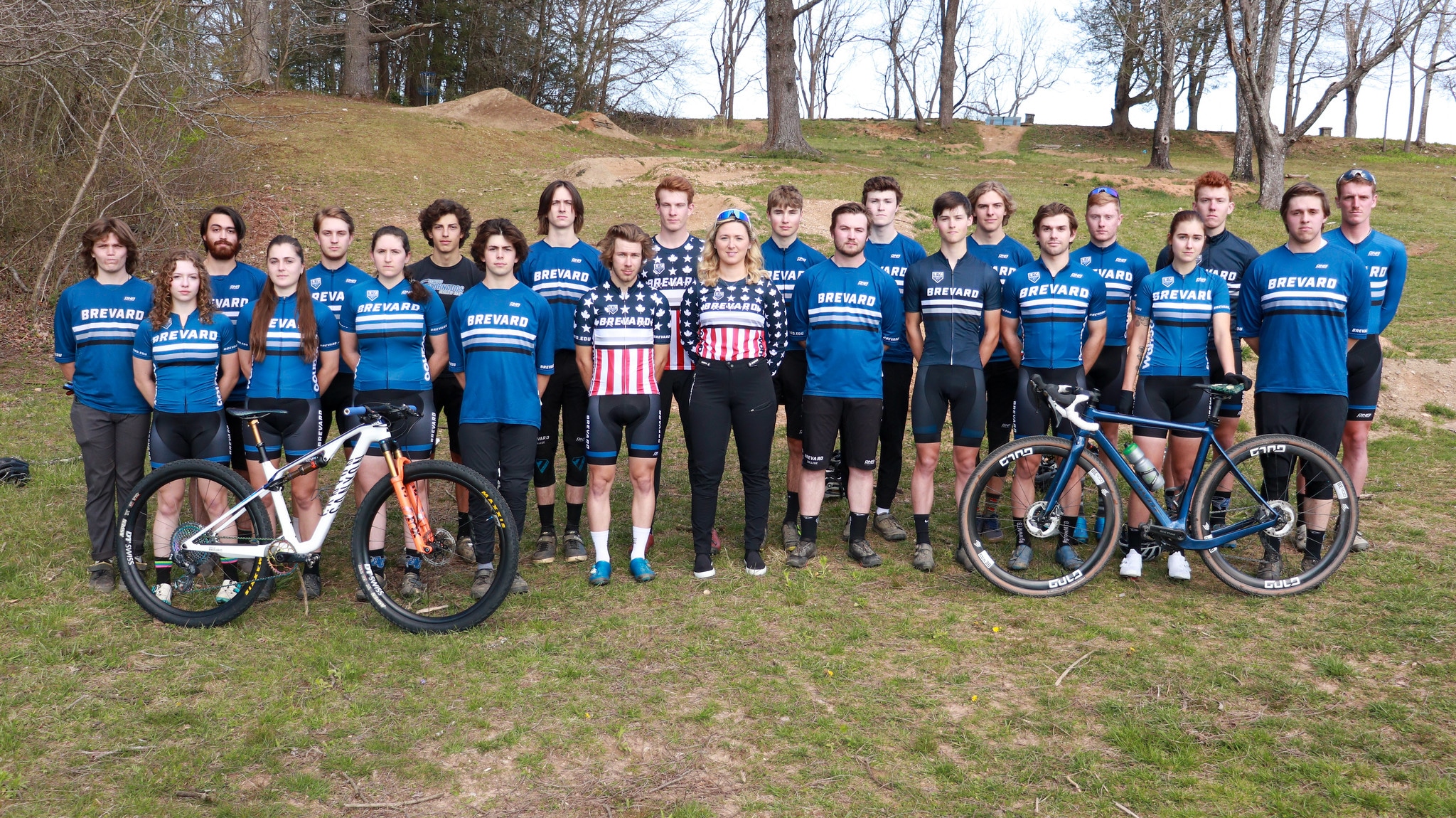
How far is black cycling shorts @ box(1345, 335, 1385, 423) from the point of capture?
560cm

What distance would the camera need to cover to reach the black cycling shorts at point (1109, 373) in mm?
5906

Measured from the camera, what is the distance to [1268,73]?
18500 mm

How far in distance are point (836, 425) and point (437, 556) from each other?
88.7 inches

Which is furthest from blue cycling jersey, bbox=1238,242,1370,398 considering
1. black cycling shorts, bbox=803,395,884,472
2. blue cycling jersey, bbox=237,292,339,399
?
blue cycling jersey, bbox=237,292,339,399

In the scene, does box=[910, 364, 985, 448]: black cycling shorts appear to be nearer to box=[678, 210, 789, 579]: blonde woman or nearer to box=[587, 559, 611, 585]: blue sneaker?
box=[678, 210, 789, 579]: blonde woman

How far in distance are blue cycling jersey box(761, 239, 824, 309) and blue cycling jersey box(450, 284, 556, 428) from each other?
62.7 inches

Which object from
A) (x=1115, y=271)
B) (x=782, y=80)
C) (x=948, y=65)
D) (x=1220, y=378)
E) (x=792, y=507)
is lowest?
(x=792, y=507)

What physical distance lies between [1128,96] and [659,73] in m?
17.3

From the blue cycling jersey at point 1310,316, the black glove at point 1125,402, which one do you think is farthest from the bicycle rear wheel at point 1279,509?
the black glove at point 1125,402

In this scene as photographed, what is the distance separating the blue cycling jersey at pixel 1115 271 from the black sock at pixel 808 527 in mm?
2044

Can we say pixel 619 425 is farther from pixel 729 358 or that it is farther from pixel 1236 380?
pixel 1236 380

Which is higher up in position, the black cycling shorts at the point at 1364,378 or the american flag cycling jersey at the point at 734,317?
the american flag cycling jersey at the point at 734,317

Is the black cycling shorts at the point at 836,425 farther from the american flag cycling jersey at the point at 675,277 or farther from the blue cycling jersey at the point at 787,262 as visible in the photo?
the american flag cycling jersey at the point at 675,277

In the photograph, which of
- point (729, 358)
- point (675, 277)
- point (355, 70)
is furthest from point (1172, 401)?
point (355, 70)
